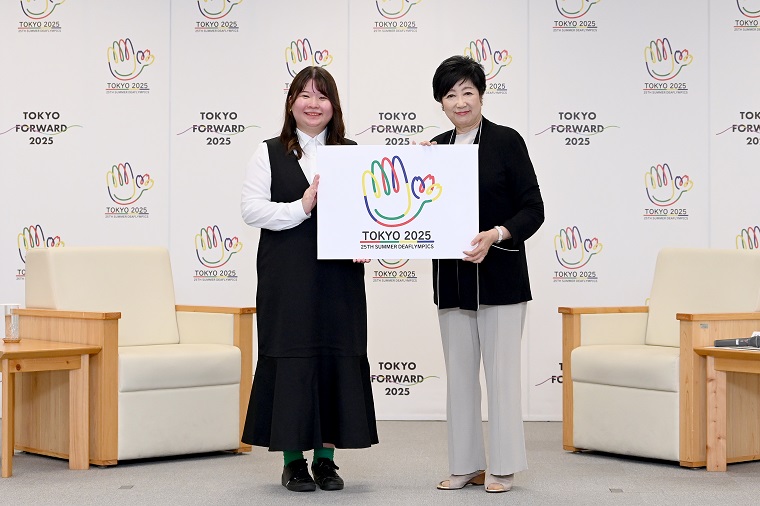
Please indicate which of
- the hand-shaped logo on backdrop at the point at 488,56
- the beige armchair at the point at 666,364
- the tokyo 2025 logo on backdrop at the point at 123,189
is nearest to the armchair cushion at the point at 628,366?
the beige armchair at the point at 666,364

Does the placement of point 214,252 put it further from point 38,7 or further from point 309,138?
point 309,138

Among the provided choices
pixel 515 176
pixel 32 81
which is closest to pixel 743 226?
pixel 515 176

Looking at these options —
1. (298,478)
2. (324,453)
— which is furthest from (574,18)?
(298,478)

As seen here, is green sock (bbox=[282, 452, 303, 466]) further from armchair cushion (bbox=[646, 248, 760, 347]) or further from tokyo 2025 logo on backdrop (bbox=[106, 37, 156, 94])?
tokyo 2025 logo on backdrop (bbox=[106, 37, 156, 94])

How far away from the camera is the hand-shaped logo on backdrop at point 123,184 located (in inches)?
249

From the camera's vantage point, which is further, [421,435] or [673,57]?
[673,57]

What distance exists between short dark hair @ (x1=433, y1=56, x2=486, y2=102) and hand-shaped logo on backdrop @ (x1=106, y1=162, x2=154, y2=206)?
3.08m

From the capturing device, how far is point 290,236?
3.86 m

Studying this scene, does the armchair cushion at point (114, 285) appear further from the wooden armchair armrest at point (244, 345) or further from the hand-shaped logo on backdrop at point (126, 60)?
the hand-shaped logo on backdrop at point (126, 60)

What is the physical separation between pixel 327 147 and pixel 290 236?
389 mm

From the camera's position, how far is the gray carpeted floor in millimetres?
3770

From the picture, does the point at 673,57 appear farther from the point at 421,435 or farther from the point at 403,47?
the point at 421,435

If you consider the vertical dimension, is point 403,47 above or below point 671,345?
above

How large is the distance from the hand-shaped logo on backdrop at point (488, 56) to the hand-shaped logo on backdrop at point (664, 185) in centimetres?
117
